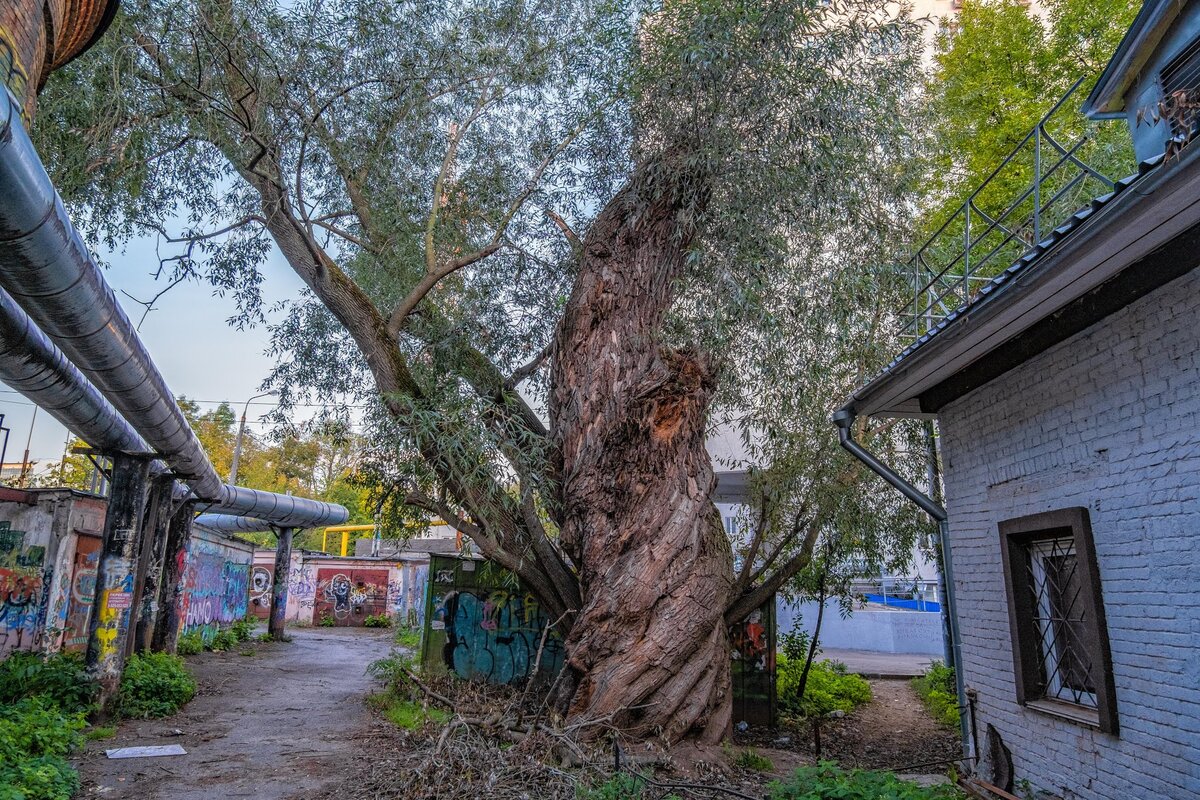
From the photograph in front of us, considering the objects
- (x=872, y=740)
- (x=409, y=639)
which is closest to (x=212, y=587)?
(x=409, y=639)

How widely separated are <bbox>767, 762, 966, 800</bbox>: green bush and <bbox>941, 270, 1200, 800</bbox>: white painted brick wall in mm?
828

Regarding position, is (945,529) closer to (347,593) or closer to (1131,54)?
(1131,54)

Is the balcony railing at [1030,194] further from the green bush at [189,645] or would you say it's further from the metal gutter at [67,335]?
the green bush at [189,645]

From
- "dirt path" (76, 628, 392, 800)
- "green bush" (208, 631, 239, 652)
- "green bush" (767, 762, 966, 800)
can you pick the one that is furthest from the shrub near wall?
"green bush" (208, 631, 239, 652)

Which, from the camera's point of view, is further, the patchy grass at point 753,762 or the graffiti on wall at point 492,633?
the graffiti on wall at point 492,633

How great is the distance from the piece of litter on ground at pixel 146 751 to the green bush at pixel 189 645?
325 inches

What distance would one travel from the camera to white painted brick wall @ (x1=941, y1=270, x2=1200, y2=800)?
407 cm

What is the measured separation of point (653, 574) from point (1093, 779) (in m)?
4.21

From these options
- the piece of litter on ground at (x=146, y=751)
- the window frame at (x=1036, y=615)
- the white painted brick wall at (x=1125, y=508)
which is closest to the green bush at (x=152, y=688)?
the piece of litter on ground at (x=146, y=751)

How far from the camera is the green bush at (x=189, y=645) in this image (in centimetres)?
1616

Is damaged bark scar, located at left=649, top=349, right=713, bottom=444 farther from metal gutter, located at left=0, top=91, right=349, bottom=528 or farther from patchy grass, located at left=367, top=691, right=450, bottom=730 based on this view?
metal gutter, located at left=0, top=91, right=349, bottom=528

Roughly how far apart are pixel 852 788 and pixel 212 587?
19.0m

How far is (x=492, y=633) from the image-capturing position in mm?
12258

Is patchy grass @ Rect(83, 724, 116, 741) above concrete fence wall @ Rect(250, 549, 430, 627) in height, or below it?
below
